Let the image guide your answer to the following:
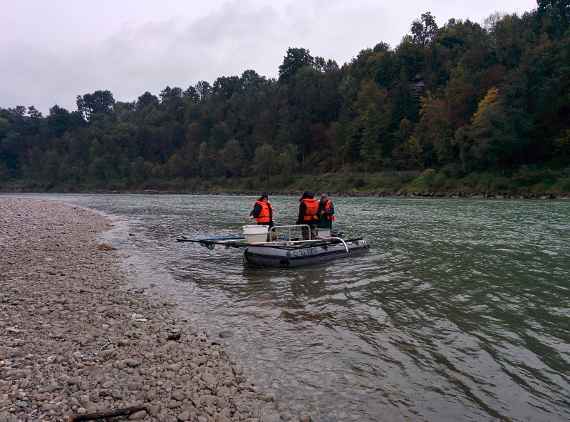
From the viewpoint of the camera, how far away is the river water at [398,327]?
508cm

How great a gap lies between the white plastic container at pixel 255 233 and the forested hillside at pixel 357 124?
4386cm

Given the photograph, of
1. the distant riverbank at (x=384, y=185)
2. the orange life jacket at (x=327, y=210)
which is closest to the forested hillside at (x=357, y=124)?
the distant riverbank at (x=384, y=185)

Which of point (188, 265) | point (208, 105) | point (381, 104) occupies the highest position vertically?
point (208, 105)

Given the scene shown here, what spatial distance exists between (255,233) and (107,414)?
9316mm

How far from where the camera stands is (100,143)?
138375 mm

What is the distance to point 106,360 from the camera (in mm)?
5652

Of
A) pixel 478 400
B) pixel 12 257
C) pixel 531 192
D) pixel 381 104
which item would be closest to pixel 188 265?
pixel 12 257

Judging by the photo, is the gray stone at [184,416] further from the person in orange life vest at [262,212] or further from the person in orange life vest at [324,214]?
the person in orange life vest at [324,214]

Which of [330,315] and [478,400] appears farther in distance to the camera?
[330,315]

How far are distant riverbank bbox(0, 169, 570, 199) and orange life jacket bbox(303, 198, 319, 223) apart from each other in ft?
132

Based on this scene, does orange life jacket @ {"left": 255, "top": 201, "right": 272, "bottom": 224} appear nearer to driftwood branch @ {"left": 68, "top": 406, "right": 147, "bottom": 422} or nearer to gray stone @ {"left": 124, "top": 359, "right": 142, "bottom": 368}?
gray stone @ {"left": 124, "top": 359, "right": 142, "bottom": 368}

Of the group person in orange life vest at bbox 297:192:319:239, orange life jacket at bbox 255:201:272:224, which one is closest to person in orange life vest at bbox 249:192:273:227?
orange life jacket at bbox 255:201:272:224

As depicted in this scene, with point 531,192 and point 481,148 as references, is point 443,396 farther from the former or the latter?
point 481,148

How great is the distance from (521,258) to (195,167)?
10704cm
